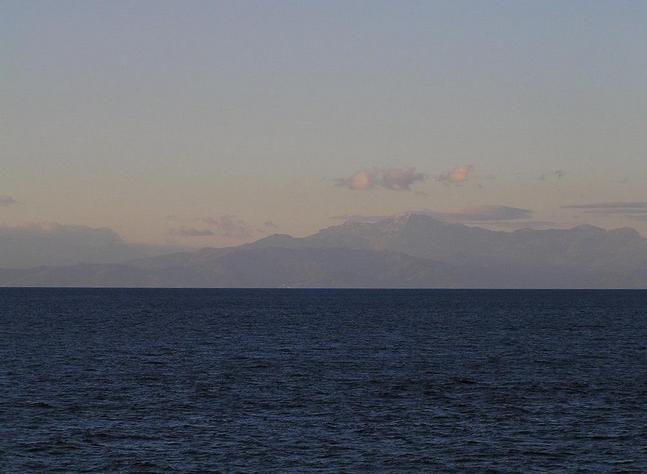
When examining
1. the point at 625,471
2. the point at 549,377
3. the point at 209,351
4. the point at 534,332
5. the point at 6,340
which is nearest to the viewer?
the point at 625,471

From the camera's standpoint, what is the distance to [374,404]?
64375mm

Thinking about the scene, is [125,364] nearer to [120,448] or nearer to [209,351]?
[209,351]

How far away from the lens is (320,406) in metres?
63.4

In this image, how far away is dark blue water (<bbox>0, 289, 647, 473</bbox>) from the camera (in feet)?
157

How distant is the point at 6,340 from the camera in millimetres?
121375

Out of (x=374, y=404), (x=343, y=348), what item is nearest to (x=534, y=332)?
(x=343, y=348)

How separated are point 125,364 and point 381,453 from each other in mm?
46245

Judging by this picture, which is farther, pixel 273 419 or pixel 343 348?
pixel 343 348

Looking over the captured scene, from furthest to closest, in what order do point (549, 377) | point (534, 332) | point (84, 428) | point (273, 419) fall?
point (534, 332)
point (549, 377)
point (273, 419)
point (84, 428)

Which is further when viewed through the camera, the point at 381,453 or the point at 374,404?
the point at 374,404

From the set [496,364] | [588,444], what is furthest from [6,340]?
[588,444]

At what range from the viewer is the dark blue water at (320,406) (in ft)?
157

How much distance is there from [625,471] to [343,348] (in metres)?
67.4

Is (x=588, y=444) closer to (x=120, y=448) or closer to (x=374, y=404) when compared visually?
(x=374, y=404)
